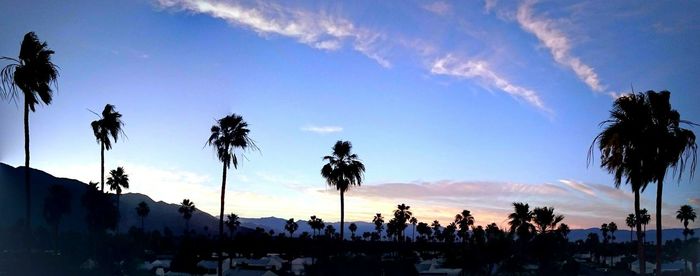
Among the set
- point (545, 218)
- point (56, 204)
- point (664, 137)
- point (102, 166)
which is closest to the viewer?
point (664, 137)

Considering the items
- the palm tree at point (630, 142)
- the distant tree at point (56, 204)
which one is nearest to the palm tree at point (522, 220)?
the palm tree at point (630, 142)

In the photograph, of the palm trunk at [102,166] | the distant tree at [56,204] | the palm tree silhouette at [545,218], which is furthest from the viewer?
the distant tree at [56,204]

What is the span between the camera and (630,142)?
838 inches

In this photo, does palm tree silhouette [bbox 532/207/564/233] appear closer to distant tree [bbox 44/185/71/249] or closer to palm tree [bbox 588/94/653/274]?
palm tree [bbox 588/94/653/274]

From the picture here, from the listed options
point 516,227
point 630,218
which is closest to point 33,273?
point 516,227

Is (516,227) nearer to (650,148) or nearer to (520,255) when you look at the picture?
(520,255)

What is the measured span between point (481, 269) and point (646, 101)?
145 feet

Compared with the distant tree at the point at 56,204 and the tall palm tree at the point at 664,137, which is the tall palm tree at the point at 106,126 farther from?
the distant tree at the point at 56,204

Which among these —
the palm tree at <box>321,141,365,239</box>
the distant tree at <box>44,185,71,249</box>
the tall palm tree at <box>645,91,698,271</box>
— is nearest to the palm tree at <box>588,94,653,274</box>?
the tall palm tree at <box>645,91,698,271</box>

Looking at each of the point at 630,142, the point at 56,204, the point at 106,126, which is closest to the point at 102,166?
the point at 106,126

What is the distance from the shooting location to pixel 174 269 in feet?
215

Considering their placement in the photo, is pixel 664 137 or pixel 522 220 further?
pixel 522 220

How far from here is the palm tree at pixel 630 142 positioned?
21.0 metres

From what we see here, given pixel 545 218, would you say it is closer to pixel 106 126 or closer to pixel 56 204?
pixel 106 126
